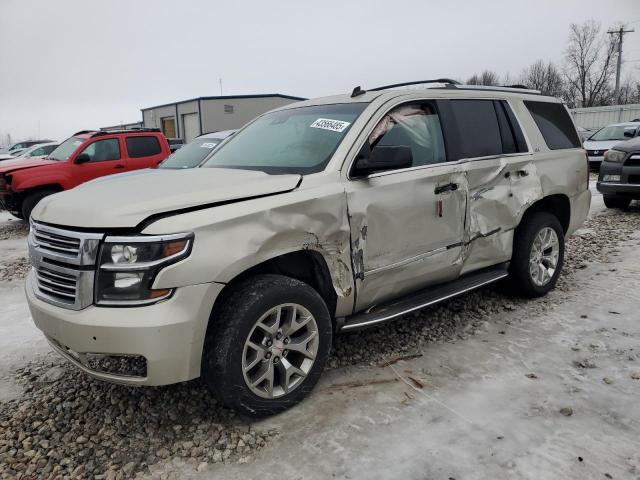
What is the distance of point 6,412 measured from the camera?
304 cm

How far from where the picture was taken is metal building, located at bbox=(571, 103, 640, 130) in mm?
28594

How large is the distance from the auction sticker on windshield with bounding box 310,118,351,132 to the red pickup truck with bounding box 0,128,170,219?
298 inches

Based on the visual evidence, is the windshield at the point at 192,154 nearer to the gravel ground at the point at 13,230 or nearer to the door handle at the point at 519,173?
the gravel ground at the point at 13,230

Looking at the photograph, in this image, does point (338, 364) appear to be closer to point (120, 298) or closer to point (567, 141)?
point (120, 298)

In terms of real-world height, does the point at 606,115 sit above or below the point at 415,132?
above

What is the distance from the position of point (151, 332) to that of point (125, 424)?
0.88 metres

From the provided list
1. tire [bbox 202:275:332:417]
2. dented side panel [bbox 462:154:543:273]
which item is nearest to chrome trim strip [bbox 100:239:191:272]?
tire [bbox 202:275:332:417]

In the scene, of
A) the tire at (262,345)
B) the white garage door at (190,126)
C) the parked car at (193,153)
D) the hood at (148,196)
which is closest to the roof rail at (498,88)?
the hood at (148,196)

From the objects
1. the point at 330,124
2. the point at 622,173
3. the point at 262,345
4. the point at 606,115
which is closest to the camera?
the point at 262,345

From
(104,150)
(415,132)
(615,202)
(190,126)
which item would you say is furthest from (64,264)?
(190,126)

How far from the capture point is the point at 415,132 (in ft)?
11.7

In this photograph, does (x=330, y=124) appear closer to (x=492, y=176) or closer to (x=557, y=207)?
(x=492, y=176)

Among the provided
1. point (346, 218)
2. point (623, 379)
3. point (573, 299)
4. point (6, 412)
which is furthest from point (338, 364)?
point (573, 299)

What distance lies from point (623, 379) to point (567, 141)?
2.50 meters
